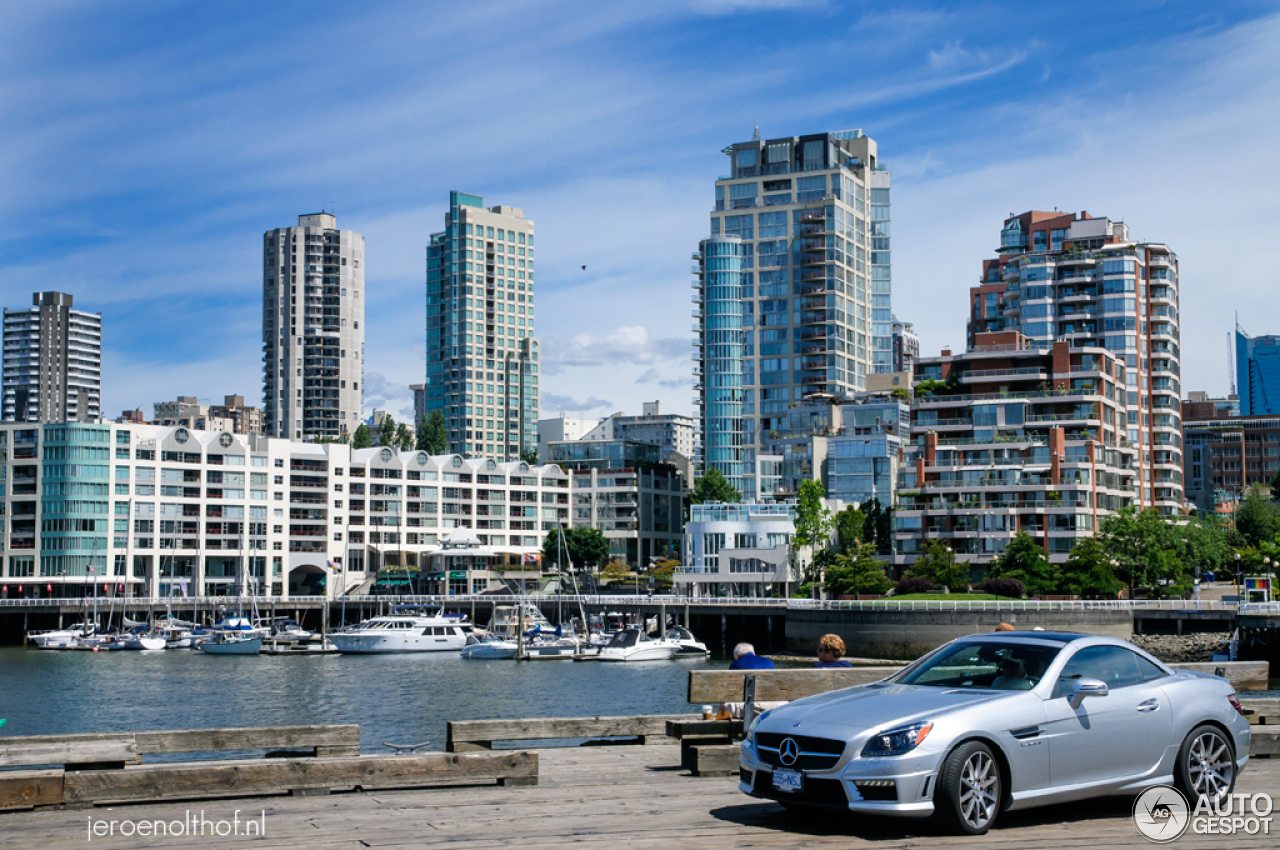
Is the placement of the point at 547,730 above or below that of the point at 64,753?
below

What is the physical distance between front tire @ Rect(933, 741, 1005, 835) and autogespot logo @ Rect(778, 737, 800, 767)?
130cm

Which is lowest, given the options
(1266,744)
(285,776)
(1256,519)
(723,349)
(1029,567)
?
(1029,567)

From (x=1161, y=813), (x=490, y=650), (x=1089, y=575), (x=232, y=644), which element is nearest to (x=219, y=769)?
(x=1161, y=813)

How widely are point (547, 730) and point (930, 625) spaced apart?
7632 centimetres

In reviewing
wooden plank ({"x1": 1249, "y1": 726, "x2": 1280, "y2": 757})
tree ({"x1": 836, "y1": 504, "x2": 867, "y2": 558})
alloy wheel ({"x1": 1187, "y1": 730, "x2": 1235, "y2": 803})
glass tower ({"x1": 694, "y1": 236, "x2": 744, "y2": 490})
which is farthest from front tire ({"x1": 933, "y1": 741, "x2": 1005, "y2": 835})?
glass tower ({"x1": 694, "y1": 236, "x2": 744, "y2": 490})

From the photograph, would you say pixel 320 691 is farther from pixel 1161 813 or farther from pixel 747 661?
pixel 1161 813

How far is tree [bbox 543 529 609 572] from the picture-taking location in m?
177

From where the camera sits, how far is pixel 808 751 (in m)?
11.8

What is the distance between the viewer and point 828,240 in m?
196

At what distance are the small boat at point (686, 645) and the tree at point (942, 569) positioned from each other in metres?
18.9

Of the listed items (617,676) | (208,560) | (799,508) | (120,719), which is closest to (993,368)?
(799,508)

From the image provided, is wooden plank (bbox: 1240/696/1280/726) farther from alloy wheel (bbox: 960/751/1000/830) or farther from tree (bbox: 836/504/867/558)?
tree (bbox: 836/504/867/558)

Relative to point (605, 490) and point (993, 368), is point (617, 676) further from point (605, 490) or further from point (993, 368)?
point (605, 490)

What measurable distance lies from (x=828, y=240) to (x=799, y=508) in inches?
2936
